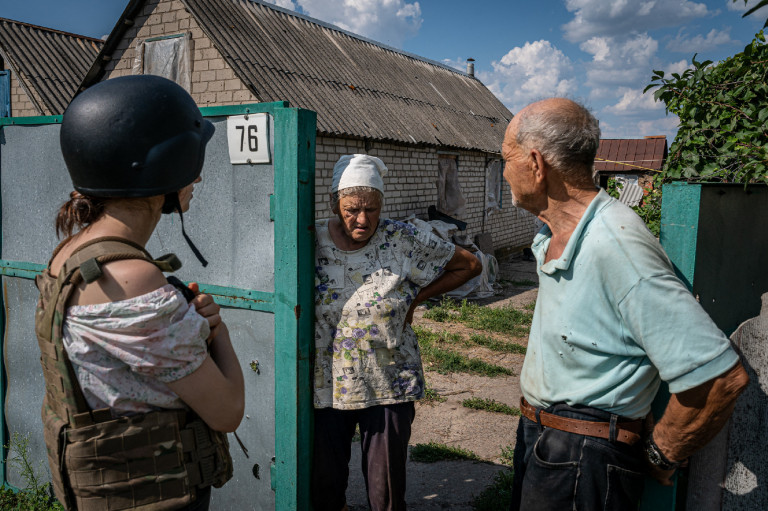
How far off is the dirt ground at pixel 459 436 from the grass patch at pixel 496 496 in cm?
10

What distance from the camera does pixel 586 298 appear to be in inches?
62.1

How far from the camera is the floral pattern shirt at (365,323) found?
2275 millimetres

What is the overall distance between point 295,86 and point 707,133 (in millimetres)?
6343

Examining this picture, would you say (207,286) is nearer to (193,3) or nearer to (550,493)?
(550,493)

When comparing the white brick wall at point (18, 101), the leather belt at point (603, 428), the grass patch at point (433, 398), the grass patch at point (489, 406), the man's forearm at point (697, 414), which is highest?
the white brick wall at point (18, 101)

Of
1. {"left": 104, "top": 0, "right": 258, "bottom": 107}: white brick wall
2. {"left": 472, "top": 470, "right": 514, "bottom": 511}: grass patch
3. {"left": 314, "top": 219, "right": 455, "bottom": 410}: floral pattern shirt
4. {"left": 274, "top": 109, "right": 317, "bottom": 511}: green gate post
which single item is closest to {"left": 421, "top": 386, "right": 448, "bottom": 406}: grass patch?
{"left": 472, "top": 470, "right": 514, "bottom": 511}: grass patch

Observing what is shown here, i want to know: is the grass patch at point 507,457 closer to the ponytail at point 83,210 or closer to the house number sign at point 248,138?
the house number sign at point 248,138

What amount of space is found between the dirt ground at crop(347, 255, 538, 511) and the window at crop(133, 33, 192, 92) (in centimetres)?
566

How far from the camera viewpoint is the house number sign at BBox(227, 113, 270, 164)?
2.14 meters

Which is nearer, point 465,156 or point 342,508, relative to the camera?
point 342,508

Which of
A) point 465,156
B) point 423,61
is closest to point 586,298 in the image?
point 465,156

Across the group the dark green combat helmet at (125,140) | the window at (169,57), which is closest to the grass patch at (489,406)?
the dark green combat helmet at (125,140)

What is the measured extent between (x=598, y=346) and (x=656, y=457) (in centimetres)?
38

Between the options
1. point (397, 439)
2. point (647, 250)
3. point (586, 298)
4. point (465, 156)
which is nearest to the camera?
point (647, 250)
